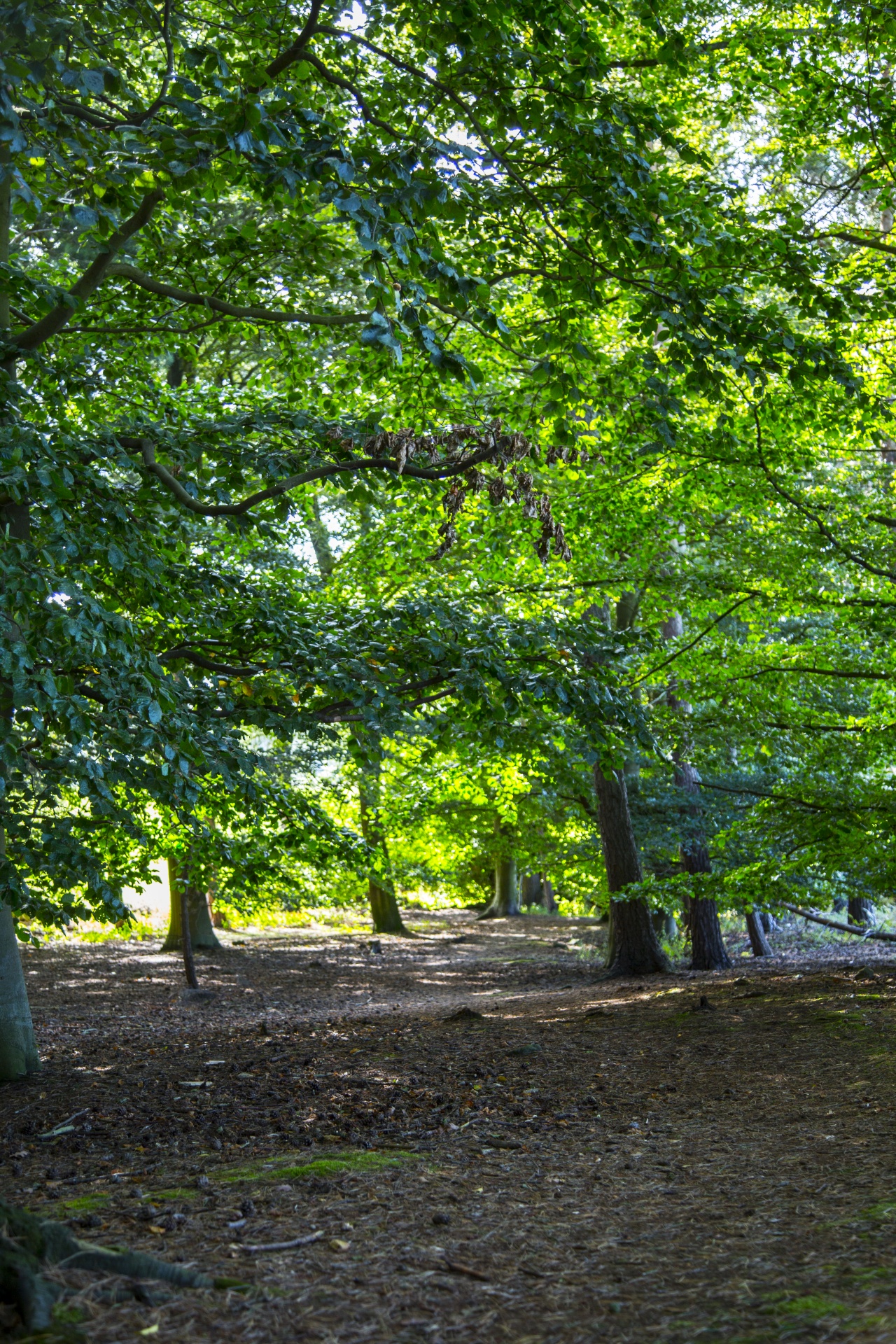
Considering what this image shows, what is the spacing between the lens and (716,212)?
6.90 meters

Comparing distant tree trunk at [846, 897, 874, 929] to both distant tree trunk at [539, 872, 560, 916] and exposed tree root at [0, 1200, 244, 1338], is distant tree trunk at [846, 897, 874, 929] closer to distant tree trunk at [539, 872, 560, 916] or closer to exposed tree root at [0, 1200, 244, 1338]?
distant tree trunk at [539, 872, 560, 916]

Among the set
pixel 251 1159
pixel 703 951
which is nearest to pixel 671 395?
pixel 251 1159

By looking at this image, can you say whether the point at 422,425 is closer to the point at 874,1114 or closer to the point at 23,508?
the point at 23,508

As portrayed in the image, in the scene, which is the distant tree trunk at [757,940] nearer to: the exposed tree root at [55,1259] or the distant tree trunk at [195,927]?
the distant tree trunk at [195,927]

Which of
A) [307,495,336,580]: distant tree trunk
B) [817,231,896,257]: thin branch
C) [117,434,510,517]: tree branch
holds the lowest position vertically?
[117,434,510,517]: tree branch

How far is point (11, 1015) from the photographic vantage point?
23.7 feet

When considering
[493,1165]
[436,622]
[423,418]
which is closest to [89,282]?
[436,622]

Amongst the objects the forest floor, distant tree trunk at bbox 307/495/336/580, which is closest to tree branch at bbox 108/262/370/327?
the forest floor

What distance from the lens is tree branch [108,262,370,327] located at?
21.0 ft

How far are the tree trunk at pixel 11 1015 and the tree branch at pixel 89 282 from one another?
3816 millimetres

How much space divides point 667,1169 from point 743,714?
6.50 metres

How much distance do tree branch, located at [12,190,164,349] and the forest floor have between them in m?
4.45

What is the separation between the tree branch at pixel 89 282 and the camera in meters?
5.61

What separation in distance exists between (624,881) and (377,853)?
19.0 feet
